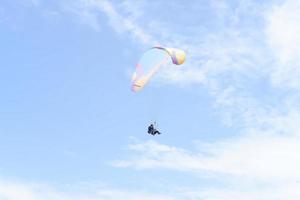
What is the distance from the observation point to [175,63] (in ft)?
543

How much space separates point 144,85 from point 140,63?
10.3ft

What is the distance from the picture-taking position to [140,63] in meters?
169

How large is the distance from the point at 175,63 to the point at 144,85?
559cm

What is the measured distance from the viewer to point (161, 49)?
167 meters

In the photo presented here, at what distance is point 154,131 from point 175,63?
36.0ft

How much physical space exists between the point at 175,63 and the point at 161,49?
2.92 metres

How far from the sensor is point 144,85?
551 ft

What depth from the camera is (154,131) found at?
171 metres

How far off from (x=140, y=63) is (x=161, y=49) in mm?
3950

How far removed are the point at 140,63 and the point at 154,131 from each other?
9623 mm

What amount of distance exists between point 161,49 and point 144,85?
5.42 metres
